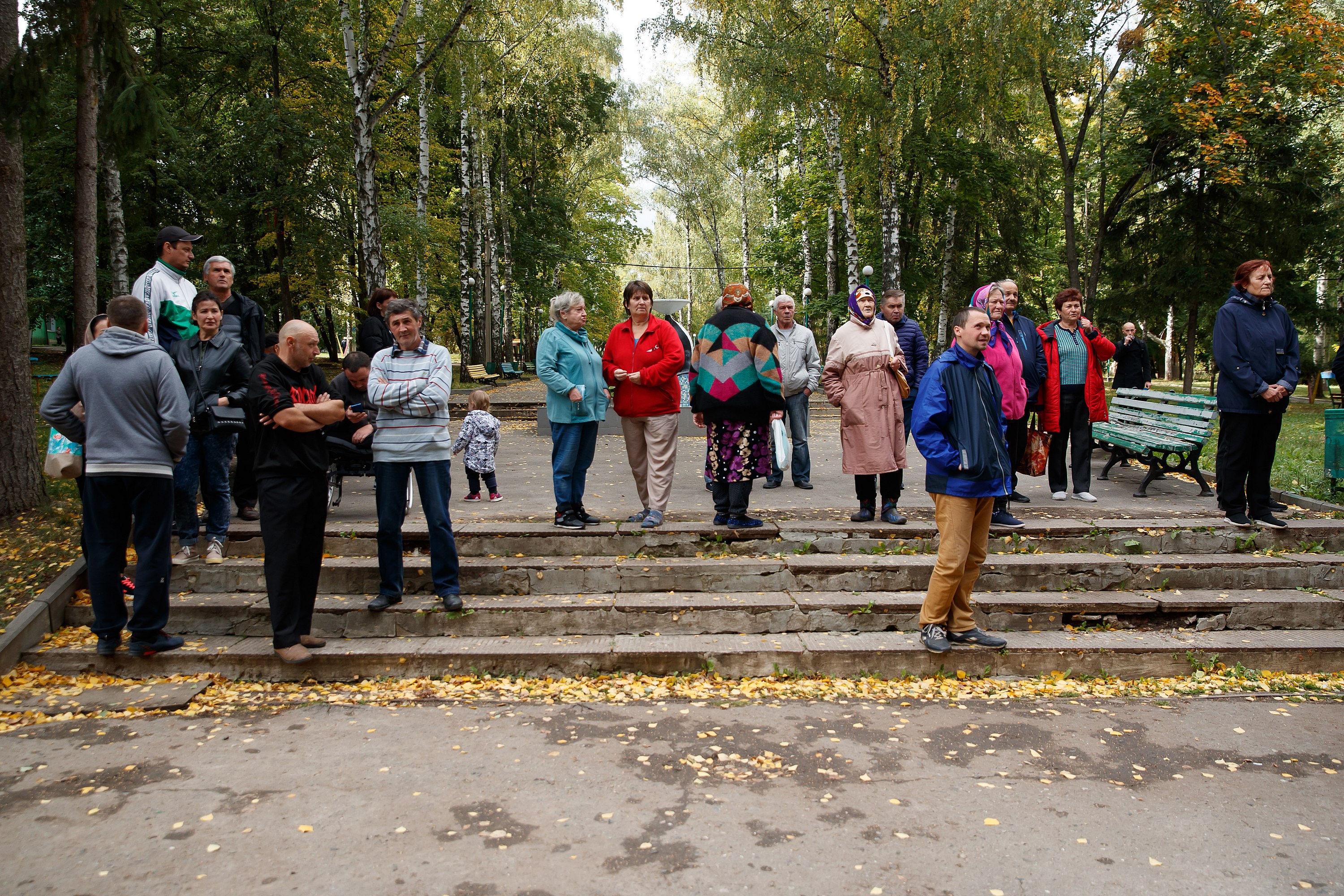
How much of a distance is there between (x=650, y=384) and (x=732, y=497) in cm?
104

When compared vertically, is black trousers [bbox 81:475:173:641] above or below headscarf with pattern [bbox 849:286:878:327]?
below

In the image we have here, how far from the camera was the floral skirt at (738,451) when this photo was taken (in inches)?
256

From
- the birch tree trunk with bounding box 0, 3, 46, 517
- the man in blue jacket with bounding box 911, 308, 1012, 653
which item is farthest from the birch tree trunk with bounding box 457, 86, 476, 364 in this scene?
the man in blue jacket with bounding box 911, 308, 1012, 653

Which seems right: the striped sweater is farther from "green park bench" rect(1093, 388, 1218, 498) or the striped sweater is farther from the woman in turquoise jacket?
"green park bench" rect(1093, 388, 1218, 498)

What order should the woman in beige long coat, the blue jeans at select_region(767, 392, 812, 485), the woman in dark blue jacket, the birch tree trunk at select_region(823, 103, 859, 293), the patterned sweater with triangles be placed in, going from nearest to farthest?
the patterned sweater with triangles, the woman in dark blue jacket, the woman in beige long coat, the blue jeans at select_region(767, 392, 812, 485), the birch tree trunk at select_region(823, 103, 859, 293)

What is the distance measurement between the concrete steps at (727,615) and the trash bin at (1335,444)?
2.95 meters

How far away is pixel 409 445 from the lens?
554 cm

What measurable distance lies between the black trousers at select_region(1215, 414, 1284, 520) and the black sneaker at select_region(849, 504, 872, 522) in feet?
8.66

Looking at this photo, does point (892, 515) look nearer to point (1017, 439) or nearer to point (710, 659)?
point (1017, 439)

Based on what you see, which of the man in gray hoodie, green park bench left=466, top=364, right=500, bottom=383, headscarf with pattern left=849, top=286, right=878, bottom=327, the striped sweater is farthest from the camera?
green park bench left=466, top=364, right=500, bottom=383

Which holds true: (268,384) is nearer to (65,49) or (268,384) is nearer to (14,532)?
(14,532)

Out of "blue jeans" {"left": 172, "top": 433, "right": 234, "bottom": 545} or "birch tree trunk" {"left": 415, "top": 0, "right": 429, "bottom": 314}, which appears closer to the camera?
"blue jeans" {"left": 172, "top": 433, "right": 234, "bottom": 545}

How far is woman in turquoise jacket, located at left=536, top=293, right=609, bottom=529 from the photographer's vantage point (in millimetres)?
6688

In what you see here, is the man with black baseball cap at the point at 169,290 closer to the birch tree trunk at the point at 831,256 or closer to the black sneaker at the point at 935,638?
the black sneaker at the point at 935,638
